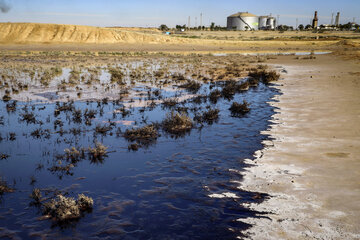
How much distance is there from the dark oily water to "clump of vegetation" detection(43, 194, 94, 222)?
0.12 metres

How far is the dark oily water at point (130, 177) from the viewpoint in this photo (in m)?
4.75

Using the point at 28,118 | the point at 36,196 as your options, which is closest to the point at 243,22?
the point at 28,118

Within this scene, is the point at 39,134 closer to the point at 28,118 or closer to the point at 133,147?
the point at 28,118

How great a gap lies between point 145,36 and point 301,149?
71.8 meters

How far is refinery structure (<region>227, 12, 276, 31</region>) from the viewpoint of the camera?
137875 mm

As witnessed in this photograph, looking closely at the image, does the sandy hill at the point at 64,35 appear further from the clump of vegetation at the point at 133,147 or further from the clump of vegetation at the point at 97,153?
the clump of vegetation at the point at 97,153

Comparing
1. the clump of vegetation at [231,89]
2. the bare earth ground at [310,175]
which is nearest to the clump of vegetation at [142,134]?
the bare earth ground at [310,175]

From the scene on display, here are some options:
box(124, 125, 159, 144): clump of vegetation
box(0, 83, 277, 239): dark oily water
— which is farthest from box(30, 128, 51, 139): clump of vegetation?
box(124, 125, 159, 144): clump of vegetation

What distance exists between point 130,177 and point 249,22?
14396 cm

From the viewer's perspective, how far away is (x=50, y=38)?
224ft

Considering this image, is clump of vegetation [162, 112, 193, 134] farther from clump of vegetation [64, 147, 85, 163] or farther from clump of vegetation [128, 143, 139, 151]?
clump of vegetation [64, 147, 85, 163]

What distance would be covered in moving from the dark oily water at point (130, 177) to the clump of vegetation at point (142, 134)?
0.25m

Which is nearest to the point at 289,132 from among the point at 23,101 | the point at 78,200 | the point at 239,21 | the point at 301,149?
the point at 301,149

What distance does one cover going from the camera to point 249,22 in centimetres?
13838
